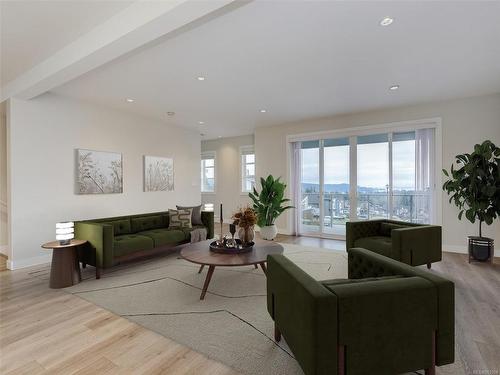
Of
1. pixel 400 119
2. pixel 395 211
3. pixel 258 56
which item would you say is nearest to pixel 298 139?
pixel 400 119

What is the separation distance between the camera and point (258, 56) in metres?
3.15

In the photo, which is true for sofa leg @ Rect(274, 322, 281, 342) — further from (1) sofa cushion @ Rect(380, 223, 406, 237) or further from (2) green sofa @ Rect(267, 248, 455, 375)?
(1) sofa cushion @ Rect(380, 223, 406, 237)

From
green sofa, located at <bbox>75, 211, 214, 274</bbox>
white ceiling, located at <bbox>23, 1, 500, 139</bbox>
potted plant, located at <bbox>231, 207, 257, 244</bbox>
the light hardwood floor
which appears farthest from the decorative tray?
white ceiling, located at <bbox>23, 1, 500, 139</bbox>

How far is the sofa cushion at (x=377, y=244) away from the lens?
11.3ft

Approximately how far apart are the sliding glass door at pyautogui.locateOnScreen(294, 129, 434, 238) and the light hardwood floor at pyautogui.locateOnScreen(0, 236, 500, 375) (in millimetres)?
2418

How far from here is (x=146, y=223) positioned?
486 centimetres

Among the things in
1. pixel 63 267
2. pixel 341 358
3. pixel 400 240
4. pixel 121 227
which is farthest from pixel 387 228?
pixel 63 267

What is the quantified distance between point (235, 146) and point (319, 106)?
12.2ft

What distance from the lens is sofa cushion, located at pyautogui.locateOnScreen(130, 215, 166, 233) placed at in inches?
184

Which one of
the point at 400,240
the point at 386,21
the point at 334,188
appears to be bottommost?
the point at 400,240

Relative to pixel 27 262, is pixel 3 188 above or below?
above

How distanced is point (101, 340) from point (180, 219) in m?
2.85

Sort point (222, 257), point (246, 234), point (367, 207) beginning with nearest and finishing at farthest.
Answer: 1. point (222, 257)
2. point (246, 234)
3. point (367, 207)

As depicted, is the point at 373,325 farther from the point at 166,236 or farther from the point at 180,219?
the point at 180,219
